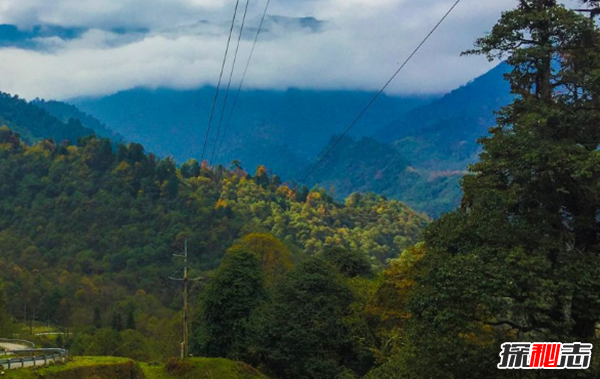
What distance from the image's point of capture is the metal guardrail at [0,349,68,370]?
19411 mm

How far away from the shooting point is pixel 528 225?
1448 cm

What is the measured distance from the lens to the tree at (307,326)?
34.2 metres

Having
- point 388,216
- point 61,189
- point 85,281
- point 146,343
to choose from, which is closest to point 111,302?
point 85,281

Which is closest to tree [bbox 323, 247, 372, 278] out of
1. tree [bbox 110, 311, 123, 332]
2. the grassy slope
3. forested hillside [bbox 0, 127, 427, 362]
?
the grassy slope

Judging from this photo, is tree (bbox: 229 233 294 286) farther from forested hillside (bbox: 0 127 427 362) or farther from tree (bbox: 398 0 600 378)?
tree (bbox: 398 0 600 378)

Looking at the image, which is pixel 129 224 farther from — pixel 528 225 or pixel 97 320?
pixel 528 225

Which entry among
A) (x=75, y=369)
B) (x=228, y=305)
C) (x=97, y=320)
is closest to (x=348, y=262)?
(x=228, y=305)

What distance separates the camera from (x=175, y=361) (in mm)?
30000

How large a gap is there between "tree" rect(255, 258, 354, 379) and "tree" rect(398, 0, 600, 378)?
19374 mm

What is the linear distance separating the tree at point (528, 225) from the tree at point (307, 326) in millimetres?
19374

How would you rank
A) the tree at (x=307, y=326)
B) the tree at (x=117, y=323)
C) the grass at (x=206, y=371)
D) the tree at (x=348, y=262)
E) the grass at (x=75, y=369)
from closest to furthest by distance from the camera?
the grass at (x=75, y=369), the grass at (x=206, y=371), the tree at (x=307, y=326), the tree at (x=348, y=262), the tree at (x=117, y=323)

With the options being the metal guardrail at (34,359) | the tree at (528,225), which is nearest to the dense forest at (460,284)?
the tree at (528,225)

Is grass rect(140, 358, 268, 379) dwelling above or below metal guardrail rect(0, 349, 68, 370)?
below

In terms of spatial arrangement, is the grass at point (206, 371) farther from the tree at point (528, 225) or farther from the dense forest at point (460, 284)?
the tree at point (528, 225)
